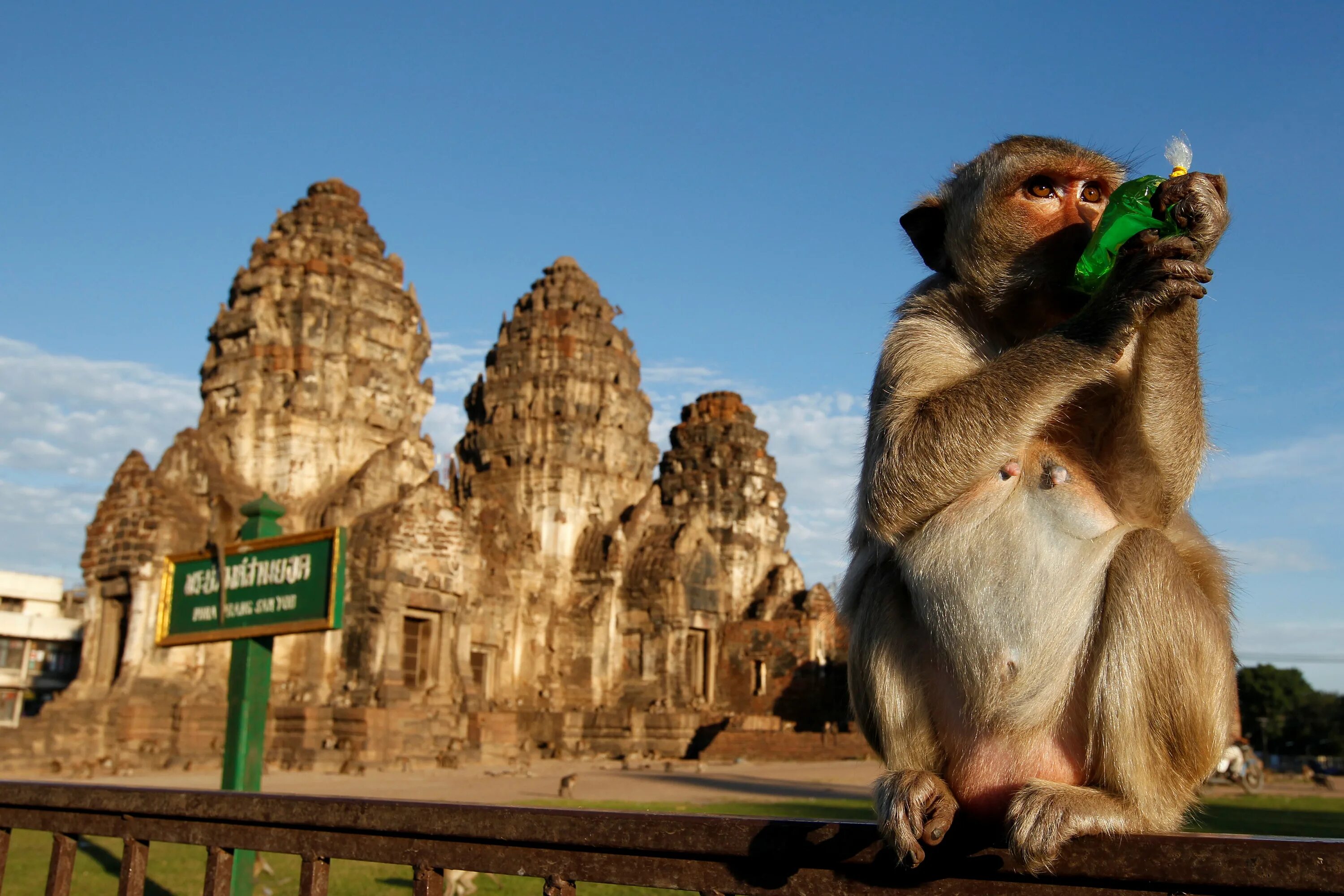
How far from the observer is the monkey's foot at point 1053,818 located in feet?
5.46

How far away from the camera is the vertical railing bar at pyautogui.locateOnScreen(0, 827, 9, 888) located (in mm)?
2835

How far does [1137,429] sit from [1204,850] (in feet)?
3.08

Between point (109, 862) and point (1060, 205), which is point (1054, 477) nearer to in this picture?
point (1060, 205)

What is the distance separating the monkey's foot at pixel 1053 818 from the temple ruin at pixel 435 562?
59.5 ft

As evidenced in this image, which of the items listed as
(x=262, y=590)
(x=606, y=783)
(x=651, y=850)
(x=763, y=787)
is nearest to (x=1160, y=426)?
(x=651, y=850)

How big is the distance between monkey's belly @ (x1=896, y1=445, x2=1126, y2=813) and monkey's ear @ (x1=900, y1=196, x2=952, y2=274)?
73cm

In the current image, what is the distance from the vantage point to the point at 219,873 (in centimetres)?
250

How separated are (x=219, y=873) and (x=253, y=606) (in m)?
5.18

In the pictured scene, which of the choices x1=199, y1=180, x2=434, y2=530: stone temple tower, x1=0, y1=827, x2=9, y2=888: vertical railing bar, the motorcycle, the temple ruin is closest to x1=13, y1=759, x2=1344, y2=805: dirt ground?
the motorcycle

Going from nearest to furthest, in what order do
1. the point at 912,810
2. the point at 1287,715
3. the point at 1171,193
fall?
the point at 912,810 < the point at 1171,193 < the point at 1287,715

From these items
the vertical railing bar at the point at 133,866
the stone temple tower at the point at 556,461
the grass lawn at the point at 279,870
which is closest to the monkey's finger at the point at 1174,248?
the vertical railing bar at the point at 133,866

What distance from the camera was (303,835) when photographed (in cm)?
229

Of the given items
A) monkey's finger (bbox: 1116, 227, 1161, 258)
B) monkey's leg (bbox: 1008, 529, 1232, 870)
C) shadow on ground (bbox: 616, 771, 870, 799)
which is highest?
monkey's finger (bbox: 1116, 227, 1161, 258)

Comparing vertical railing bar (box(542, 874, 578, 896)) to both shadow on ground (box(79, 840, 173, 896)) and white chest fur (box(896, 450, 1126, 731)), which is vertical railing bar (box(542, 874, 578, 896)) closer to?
white chest fur (box(896, 450, 1126, 731))
